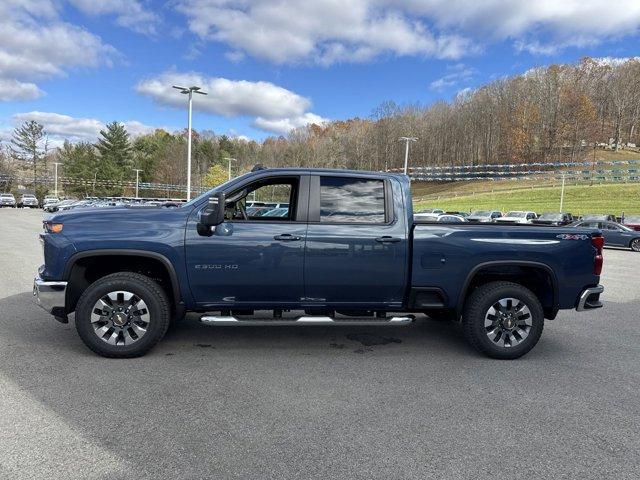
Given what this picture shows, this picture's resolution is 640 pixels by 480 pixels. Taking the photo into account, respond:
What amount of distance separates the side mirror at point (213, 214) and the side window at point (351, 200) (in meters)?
1.02

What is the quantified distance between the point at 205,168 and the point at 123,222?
106 metres

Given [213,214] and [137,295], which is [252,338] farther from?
[213,214]

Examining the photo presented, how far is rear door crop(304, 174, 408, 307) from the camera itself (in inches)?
183

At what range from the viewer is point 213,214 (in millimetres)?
4328

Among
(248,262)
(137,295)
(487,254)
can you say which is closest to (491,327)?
(487,254)

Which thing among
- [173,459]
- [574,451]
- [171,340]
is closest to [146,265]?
[171,340]

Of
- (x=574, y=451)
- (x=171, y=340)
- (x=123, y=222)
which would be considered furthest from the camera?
(x=171, y=340)

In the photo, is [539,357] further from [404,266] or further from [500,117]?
[500,117]

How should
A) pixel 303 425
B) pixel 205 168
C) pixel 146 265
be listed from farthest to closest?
pixel 205 168
pixel 146 265
pixel 303 425

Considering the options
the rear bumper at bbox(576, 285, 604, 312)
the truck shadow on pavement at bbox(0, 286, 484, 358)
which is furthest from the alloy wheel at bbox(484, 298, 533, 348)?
the rear bumper at bbox(576, 285, 604, 312)

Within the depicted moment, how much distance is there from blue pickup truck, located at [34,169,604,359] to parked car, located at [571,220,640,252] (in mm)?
18386

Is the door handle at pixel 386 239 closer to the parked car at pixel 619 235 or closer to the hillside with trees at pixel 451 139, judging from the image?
the parked car at pixel 619 235

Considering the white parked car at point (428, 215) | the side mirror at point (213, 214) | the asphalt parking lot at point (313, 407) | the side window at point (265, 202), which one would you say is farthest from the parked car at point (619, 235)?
→ the side mirror at point (213, 214)

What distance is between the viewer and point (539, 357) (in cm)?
509
